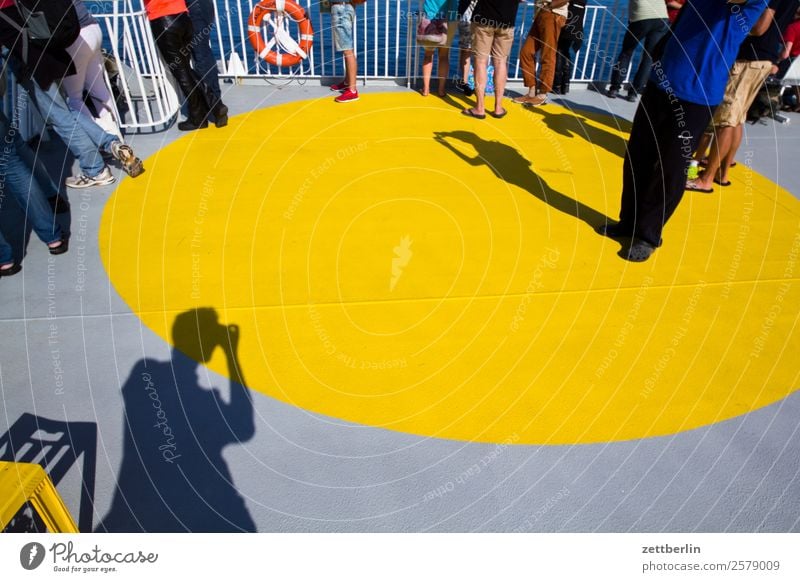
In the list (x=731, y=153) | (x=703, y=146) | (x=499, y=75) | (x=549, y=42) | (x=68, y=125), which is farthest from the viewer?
(x=549, y=42)

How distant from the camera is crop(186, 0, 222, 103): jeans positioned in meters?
6.14

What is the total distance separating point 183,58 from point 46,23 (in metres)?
2.05

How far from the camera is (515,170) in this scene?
18.5 ft

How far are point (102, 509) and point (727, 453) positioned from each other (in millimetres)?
3112

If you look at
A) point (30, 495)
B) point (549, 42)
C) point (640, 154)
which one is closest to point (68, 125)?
point (30, 495)

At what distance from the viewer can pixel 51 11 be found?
419 cm

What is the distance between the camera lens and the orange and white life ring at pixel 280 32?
779cm

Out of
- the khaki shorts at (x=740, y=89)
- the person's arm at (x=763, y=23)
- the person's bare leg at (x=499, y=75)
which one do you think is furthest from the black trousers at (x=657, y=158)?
the person's bare leg at (x=499, y=75)

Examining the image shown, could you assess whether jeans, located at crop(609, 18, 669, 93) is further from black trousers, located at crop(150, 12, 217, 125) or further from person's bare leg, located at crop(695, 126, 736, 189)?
black trousers, located at crop(150, 12, 217, 125)

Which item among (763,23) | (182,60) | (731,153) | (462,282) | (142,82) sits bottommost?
(462,282)

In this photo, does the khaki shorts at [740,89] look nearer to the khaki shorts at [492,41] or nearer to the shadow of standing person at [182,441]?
the khaki shorts at [492,41]

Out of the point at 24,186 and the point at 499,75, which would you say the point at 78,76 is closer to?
the point at 24,186

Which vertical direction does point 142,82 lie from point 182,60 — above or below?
below
